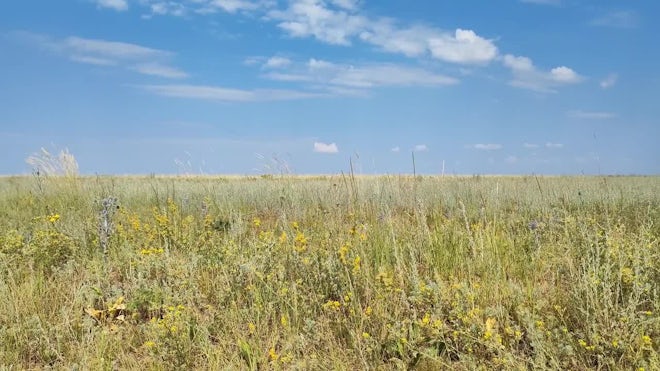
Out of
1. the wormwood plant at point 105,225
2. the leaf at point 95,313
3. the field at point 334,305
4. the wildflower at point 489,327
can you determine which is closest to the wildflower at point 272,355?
the field at point 334,305

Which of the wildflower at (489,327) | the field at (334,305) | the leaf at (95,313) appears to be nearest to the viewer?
the wildflower at (489,327)

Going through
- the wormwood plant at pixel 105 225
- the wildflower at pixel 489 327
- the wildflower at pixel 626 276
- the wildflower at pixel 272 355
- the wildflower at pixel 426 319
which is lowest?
the wildflower at pixel 272 355

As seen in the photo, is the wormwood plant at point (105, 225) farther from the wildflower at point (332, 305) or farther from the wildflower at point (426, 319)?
the wildflower at point (426, 319)

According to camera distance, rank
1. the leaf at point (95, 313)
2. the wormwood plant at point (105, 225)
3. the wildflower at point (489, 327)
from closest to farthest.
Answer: the wildflower at point (489, 327) < the leaf at point (95, 313) < the wormwood plant at point (105, 225)

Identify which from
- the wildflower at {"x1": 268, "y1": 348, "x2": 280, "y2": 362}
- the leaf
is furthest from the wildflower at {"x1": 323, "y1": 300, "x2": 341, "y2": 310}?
the leaf

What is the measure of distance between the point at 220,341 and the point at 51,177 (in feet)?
30.0

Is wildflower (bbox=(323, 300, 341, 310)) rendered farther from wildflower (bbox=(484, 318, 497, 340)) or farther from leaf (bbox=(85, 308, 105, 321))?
leaf (bbox=(85, 308, 105, 321))

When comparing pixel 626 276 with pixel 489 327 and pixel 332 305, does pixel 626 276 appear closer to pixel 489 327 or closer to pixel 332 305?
pixel 489 327

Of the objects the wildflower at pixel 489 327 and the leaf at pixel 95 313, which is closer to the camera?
the wildflower at pixel 489 327

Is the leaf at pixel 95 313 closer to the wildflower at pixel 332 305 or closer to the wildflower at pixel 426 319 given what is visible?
the wildflower at pixel 332 305

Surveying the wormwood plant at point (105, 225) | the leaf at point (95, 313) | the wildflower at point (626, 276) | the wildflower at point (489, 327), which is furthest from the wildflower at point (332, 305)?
the wormwood plant at point (105, 225)

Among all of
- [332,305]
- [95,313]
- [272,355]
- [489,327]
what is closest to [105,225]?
[95,313]

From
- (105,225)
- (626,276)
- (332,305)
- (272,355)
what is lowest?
(272,355)

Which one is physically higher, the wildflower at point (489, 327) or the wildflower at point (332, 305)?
the wildflower at point (332, 305)
